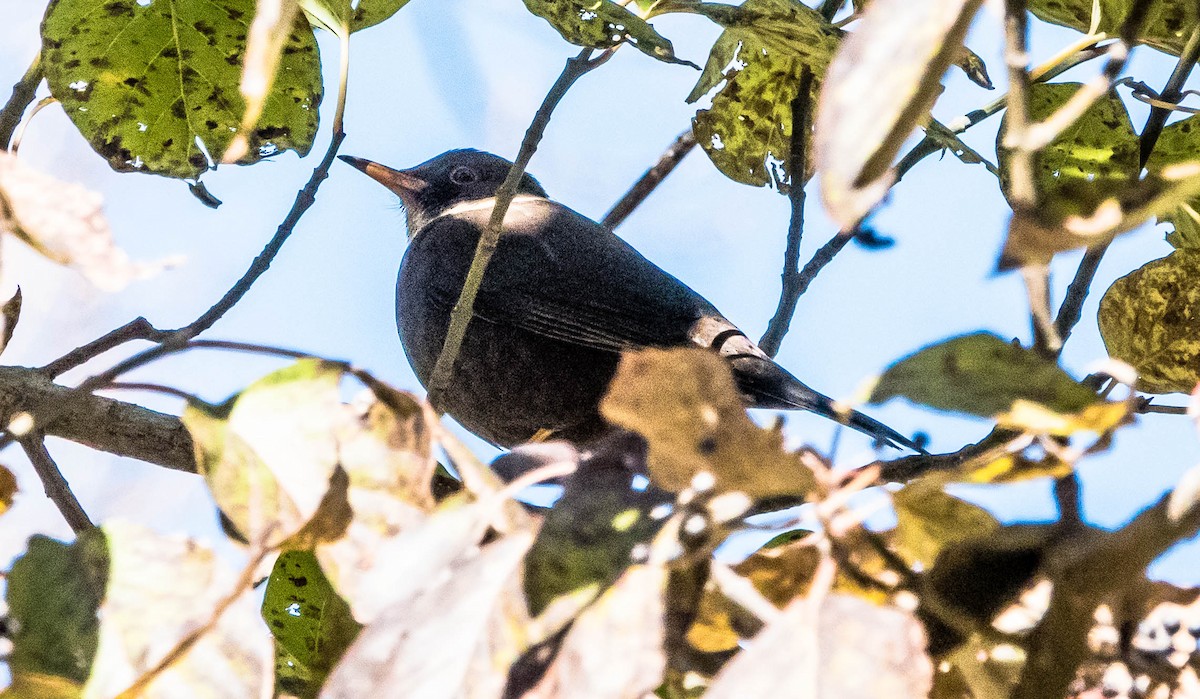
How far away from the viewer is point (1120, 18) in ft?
5.21

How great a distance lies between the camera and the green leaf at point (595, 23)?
5.06ft

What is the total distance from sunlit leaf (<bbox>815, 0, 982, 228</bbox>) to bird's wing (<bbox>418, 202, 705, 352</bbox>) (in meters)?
2.59

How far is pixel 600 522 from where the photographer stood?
84 cm

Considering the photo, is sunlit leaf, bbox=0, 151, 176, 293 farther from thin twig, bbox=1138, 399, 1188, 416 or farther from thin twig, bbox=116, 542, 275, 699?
thin twig, bbox=1138, 399, 1188, 416

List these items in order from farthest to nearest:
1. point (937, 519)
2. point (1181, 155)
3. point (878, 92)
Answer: point (1181, 155), point (937, 519), point (878, 92)

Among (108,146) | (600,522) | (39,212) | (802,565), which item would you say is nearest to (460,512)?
(600,522)

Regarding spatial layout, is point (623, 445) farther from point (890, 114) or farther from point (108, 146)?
point (108, 146)

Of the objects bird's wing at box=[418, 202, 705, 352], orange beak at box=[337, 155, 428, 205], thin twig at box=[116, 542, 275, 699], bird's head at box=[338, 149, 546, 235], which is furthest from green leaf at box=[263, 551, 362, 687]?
bird's head at box=[338, 149, 546, 235]

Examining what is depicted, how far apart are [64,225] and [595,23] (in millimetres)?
894

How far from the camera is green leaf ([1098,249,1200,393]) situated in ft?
4.92

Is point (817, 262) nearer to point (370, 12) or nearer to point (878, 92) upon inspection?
point (370, 12)

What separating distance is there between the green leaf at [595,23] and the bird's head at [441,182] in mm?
2918

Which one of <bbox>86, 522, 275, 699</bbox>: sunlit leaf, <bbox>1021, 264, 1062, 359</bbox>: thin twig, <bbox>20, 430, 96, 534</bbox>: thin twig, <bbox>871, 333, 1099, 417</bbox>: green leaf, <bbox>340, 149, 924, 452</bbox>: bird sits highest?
<bbox>1021, 264, 1062, 359</bbox>: thin twig

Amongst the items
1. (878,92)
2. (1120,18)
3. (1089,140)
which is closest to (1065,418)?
(878,92)
